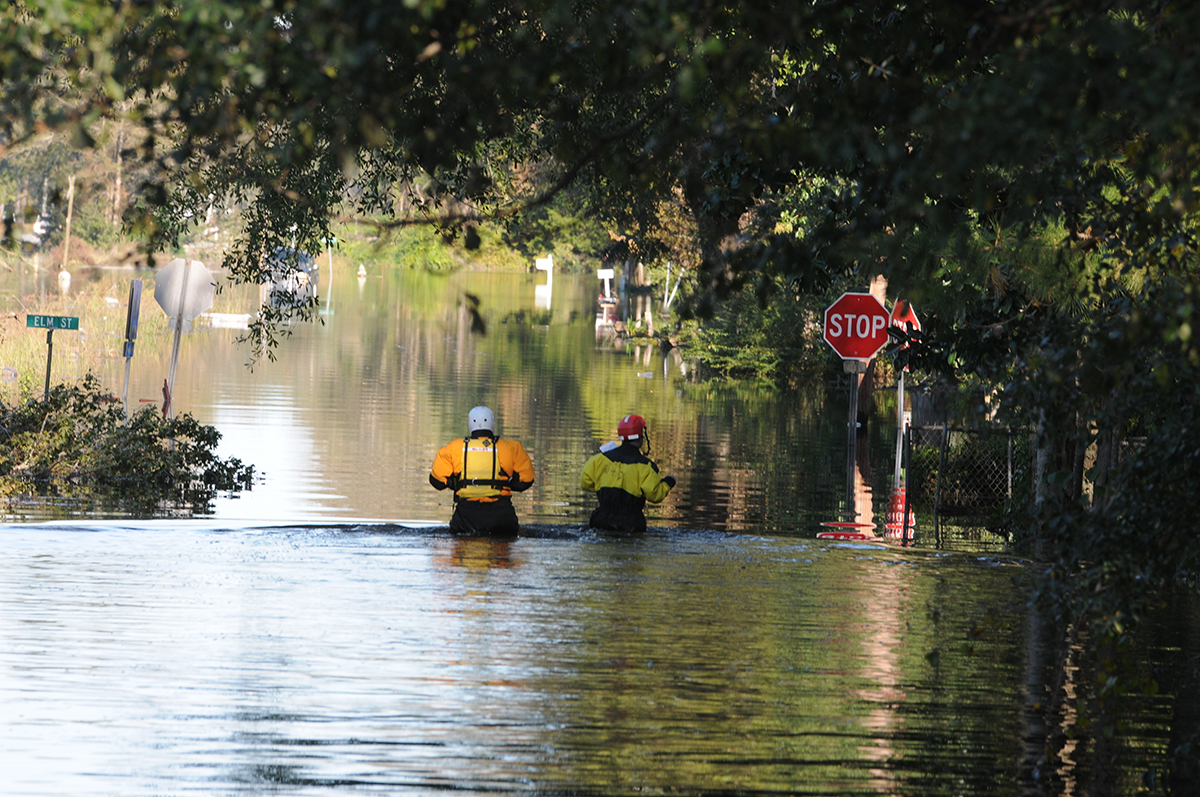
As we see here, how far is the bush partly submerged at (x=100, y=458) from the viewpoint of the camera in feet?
64.0

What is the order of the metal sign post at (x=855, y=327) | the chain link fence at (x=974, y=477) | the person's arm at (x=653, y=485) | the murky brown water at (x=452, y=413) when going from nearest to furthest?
the person's arm at (x=653, y=485), the murky brown water at (x=452, y=413), the chain link fence at (x=974, y=477), the metal sign post at (x=855, y=327)

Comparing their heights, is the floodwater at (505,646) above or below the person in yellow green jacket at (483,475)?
below

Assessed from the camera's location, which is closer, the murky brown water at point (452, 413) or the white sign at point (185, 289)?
the murky brown water at point (452, 413)

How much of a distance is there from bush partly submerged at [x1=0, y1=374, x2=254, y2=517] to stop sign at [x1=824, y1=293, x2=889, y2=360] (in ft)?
28.6

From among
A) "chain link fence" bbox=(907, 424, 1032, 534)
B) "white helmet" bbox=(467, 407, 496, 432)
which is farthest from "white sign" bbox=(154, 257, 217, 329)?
"chain link fence" bbox=(907, 424, 1032, 534)

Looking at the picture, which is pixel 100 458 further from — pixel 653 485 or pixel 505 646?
pixel 505 646

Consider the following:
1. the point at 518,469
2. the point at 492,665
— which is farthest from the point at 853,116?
the point at 518,469

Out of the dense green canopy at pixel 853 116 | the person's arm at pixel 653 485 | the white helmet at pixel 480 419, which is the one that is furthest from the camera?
the person's arm at pixel 653 485

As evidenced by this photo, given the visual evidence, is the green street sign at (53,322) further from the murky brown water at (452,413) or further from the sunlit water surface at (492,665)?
the sunlit water surface at (492,665)

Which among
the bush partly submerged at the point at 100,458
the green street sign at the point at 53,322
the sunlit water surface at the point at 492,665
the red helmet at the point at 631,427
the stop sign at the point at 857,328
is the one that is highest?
the stop sign at the point at 857,328

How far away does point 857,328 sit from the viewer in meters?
24.7

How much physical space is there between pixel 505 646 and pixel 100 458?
10162 millimetres

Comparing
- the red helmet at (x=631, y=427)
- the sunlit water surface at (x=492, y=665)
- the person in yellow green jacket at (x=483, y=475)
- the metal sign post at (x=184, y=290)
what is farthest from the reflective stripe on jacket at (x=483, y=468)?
the metal sign post at (x=184, y=290)

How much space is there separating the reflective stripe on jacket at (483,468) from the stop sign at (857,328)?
368 inches
